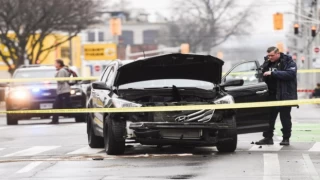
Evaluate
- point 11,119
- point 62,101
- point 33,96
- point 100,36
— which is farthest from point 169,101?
point 100,36

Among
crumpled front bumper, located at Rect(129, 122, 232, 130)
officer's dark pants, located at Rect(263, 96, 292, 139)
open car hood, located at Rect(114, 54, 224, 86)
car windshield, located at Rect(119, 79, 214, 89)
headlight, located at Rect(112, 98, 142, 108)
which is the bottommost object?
officer's dark pants, located at Rect(263, 96, 292, 139)

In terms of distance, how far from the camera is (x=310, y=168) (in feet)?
35.6

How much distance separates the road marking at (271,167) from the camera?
10094 millimetres

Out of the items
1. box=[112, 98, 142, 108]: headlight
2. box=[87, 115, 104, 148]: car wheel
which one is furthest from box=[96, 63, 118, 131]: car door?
box=[87, 115, 104, 148]: car wheel

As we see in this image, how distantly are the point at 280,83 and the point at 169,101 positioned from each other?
2172 millimetres

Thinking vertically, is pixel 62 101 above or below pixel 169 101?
below

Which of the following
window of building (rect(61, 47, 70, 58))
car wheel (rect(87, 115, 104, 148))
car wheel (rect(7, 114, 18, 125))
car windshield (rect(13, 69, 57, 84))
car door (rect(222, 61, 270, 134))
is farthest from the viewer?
window of building (rect(61, 47, 70, 58))

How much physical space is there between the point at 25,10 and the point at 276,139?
33740 millimetres

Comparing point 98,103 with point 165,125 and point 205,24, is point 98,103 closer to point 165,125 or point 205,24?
point 165,125

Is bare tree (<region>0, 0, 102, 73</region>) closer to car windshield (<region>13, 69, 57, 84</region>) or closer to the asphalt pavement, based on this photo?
car windshield (<region>13, 69, 57, 84</region>)

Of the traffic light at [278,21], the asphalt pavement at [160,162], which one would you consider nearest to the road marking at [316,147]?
the asphalt pavement at [160,162]

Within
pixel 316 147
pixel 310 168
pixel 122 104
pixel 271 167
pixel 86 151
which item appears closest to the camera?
pixel 310 168

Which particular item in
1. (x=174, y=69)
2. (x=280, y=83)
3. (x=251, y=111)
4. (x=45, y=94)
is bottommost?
(x=45, y=94)

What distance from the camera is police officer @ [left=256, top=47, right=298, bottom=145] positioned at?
1398 centimetres
